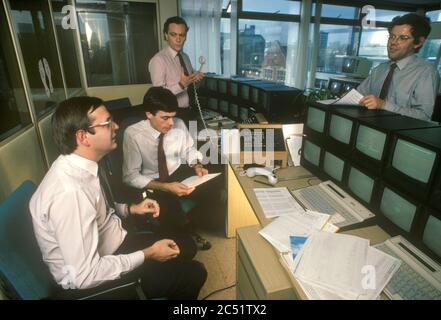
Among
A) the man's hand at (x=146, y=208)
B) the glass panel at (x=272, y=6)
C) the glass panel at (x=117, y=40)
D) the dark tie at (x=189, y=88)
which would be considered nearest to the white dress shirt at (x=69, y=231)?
the man's hand at (x=146, y=208)

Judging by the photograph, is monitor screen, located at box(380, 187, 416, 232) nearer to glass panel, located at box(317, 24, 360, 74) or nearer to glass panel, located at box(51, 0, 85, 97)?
glass panel, located at box(51, 0, 85, 97)

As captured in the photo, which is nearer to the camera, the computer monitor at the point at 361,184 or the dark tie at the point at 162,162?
the computer monitor at the point at 361,184

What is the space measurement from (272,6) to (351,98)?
4.12 metres

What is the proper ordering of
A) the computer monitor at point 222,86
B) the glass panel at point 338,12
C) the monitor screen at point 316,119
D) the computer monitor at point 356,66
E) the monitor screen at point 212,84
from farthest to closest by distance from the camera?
the glass panel at point 338,12 < the computer monitor at point 356,66 < the monitor screen at point 212,84 < the computer monitor at point 222,86 < the monitor screen at point 316,119

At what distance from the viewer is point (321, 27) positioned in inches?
214

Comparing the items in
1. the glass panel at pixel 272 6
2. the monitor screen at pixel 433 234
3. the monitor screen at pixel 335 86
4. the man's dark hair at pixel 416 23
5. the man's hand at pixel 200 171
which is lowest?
the man's hand at pixel 200 171

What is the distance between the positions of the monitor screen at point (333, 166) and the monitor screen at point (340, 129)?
0.38 feet

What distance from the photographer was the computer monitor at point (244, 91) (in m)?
2.65

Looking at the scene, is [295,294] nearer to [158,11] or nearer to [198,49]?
[158,11]

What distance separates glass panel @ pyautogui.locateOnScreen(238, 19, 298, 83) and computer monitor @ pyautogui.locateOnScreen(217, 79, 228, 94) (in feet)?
5.54

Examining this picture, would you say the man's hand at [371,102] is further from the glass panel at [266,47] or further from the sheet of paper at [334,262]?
the glass panel at [266,47]

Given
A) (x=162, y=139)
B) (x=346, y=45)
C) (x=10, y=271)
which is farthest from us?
(x=346, y=45)

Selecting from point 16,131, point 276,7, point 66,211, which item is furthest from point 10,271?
point 276,7

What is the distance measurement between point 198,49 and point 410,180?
150 inches
